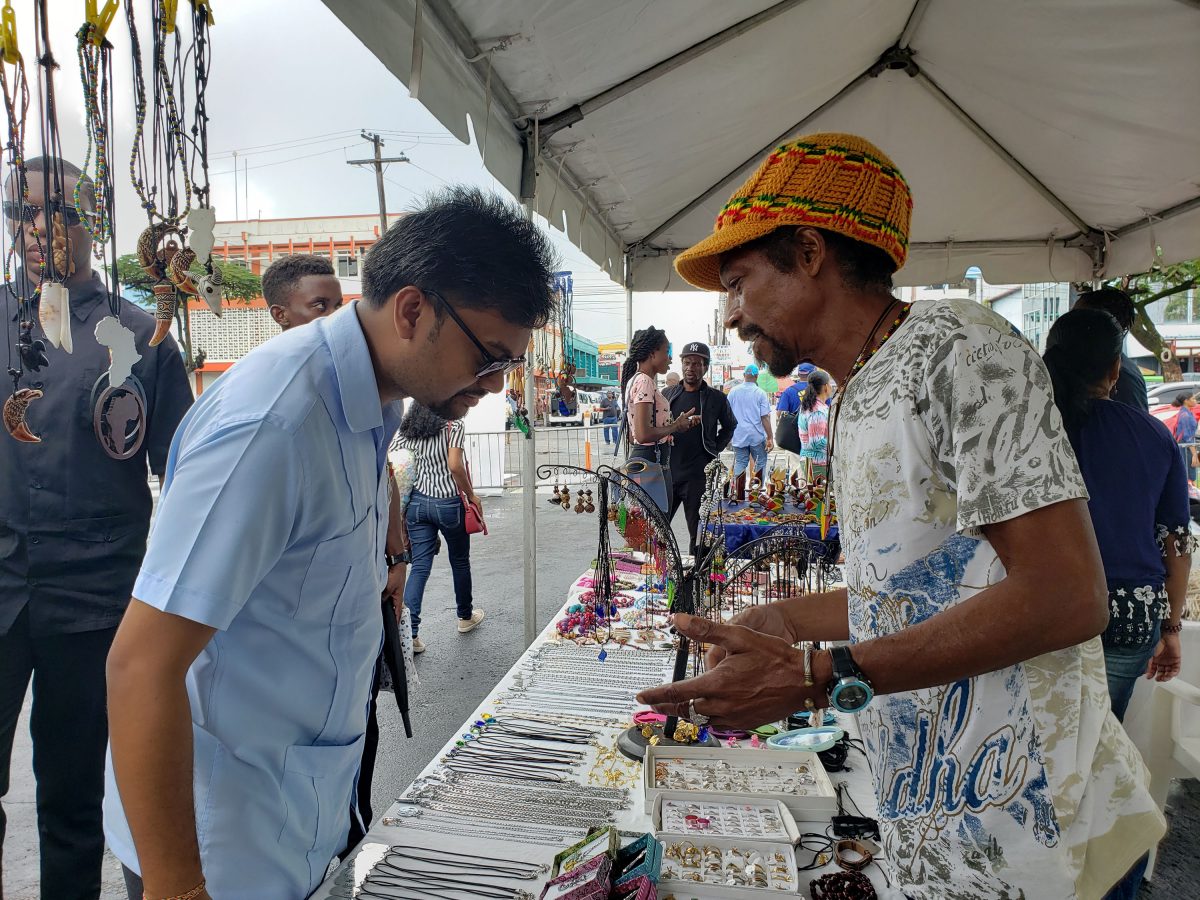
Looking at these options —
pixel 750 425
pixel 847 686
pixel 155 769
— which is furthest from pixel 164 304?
pixel 750 425

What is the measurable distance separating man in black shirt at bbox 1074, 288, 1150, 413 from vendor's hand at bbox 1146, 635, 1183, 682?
3.51 ft

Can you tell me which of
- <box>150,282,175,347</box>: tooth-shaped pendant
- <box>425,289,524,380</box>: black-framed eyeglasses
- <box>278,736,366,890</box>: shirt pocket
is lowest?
<box>278,736,366,890</box>: shirt pocket

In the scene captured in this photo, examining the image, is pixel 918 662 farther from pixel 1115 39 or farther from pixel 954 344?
pixel 1115 39

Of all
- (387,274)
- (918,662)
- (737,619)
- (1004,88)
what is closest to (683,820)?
(737,619)

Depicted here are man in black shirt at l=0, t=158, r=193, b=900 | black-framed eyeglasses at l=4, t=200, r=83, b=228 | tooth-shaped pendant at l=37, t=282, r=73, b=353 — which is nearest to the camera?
black-framed eyeglasses at l=4, t=200, r=83, b=228

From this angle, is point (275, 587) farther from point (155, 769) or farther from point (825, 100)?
point (825, 100)

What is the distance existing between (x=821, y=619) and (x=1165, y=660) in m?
2.30

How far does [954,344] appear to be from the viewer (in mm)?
1092

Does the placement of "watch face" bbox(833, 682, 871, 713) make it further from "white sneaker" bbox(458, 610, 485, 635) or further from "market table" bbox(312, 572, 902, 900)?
"white sneaker" bbox(458, 610, 485, 635)

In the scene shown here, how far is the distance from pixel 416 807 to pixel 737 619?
1.05 meters

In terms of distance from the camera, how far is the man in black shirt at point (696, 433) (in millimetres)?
6801

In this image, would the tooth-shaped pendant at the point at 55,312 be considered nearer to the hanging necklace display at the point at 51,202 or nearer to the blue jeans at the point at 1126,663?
the hanging necklace display at the point at 51,202

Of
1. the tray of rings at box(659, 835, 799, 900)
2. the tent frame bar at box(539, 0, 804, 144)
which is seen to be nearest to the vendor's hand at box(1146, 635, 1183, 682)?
the tray of rings at box(659, 835, 799, 900)

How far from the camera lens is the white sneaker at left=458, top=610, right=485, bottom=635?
5767 mm
